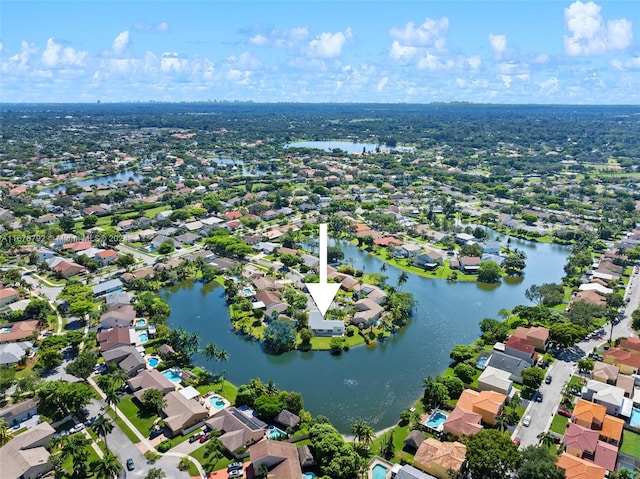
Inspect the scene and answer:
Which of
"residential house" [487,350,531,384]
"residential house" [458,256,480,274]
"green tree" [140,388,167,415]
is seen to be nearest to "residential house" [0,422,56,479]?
"green tree" [140,388,167,415]

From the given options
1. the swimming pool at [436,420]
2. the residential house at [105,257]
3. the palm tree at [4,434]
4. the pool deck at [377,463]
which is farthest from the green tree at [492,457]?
the residential house at [105,257]

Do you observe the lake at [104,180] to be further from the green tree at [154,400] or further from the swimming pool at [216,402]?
the swimming pool at [216,402]

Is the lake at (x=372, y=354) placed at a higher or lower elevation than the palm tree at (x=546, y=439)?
lower

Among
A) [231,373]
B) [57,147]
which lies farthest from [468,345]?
[57,147]

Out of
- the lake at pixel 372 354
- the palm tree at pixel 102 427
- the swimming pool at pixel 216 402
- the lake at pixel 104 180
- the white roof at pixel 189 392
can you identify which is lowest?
the lake at pixel 372 354

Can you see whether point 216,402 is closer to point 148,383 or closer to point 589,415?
point 148,383

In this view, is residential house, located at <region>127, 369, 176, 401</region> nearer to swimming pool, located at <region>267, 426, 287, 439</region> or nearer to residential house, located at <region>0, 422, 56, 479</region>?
residential house, located at <region>0, 422, 56, 479</region>

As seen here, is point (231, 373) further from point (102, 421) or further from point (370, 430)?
point (370, 430)
